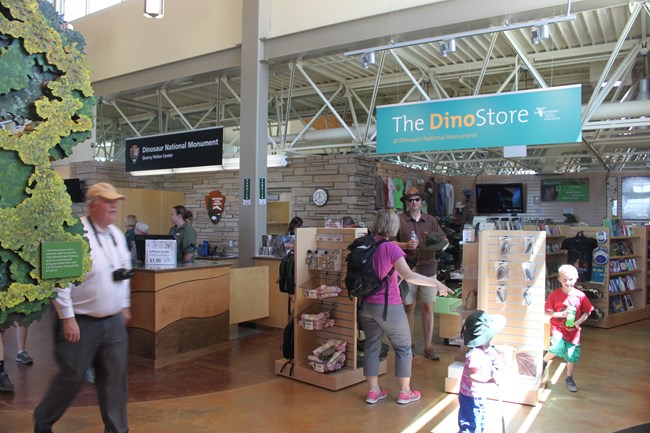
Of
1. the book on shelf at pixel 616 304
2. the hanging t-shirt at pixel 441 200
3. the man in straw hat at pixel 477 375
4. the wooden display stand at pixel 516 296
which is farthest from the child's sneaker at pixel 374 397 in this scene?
the hanging t-shirt at pixel 441 200

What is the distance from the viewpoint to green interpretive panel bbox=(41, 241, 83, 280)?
263 centimetres

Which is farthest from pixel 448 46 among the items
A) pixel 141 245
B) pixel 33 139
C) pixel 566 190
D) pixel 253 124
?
pixel 566 190

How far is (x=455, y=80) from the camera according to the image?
968cm

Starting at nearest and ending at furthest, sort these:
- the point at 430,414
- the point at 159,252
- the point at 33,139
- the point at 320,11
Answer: the point at 33,139, the point at 430,414, the point at 159,252, the point at 320,11

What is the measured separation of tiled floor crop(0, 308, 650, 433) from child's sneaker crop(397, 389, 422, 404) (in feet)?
0.19

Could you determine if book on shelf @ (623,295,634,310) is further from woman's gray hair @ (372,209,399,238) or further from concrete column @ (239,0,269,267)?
concrete column @ (239,0,269,267)

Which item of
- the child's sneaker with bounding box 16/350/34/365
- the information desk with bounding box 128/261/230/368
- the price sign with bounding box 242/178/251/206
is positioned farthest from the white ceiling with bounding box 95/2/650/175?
the child's sneaker with bounding box 16/350/34/365

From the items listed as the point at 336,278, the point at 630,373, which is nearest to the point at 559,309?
the point at 630,373

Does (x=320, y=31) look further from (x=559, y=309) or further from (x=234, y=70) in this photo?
(x=559, y=309)

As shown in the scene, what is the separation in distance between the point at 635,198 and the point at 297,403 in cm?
1341

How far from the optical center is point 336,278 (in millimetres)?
4820

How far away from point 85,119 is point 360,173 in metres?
7.19

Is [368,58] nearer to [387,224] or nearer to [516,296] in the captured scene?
[387,224]

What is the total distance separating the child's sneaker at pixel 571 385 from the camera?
178 inches
